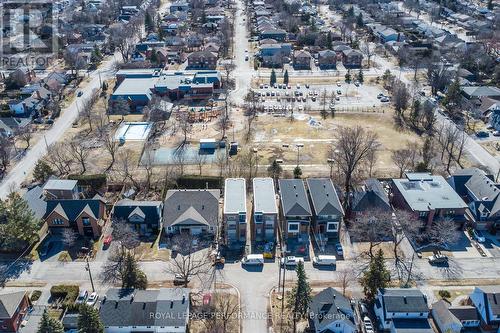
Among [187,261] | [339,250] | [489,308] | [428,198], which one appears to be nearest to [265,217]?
[339,250]

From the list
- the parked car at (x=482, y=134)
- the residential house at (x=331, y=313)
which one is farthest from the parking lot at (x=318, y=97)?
the residential house at (x=331, y=313)

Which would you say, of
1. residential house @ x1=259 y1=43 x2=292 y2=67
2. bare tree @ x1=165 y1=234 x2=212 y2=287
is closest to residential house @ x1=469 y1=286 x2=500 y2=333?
bare tree @ x1=165 y1=234 x2=212 y2=287

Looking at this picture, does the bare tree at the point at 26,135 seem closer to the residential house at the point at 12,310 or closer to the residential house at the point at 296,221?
the residential house at the point at 12,310

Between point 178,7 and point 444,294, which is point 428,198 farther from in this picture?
point 178,7

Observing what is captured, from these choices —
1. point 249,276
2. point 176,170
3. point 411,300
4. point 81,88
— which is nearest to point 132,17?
point 81,88

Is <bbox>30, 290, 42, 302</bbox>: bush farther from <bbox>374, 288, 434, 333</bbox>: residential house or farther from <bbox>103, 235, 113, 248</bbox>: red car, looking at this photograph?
<bbox>374, 288, 434, 333</bbox>: residential house
